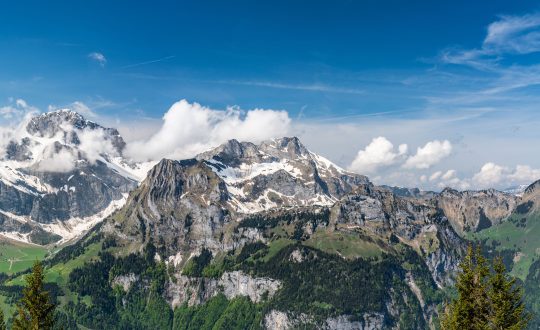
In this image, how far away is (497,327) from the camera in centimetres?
5584

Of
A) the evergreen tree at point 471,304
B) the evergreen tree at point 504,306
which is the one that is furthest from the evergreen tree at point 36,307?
the evergreen tree at point 504,306

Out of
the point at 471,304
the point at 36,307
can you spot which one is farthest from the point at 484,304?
the point at 36,307

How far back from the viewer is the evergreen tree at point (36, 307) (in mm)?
61625

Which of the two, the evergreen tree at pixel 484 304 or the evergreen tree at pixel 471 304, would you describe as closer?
the evergreen tree at pixel 484 304

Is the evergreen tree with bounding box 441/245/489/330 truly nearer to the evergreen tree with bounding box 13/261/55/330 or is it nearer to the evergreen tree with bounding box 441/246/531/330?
the evergreen tree with bounding box 441/246/531/330

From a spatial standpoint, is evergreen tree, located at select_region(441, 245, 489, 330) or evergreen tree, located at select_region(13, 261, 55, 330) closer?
evergreen tree, located at select_region(441, 245, 489, 330)

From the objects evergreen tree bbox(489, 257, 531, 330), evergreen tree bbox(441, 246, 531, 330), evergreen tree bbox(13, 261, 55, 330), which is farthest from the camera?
evergreen tree bbox(13, 261, 55, 330)

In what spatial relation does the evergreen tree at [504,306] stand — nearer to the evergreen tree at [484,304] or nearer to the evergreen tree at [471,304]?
the evergreen tree at [484,304]

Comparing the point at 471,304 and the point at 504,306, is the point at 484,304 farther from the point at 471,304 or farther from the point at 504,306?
the point at 504,306

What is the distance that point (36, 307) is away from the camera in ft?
202

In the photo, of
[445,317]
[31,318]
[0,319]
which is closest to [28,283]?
[31,318]

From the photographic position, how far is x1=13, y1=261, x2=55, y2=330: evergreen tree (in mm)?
61625

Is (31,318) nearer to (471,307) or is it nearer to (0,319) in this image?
(0,319)

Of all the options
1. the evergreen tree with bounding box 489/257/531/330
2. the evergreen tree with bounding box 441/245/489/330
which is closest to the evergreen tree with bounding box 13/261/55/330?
the evergreen tree with bounding box 441/245/489/330
